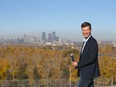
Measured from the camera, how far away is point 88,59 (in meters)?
2.80

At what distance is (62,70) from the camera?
3262cm

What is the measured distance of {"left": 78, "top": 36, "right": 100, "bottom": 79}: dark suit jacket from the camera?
110 inches

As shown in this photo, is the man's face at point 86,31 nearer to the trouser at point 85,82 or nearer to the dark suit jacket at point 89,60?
the dark suit jacket at point 89,60

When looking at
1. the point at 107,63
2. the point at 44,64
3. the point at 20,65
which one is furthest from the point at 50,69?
the point at 107,63

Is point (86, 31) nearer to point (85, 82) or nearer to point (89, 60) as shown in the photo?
point (89, 60)

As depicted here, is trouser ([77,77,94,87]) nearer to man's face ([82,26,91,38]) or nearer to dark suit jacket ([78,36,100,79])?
dark suit jacket ([78,36,100,79])

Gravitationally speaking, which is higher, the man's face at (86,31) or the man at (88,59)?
the man's face at (86,31)

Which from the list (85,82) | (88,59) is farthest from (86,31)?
(85,82)

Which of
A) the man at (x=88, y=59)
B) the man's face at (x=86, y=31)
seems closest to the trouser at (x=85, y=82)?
the man at (x=88, y=59)

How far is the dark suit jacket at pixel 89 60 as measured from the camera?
2797 millimetres

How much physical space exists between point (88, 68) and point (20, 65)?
30482 mm

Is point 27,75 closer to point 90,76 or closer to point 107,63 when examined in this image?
point 107,63

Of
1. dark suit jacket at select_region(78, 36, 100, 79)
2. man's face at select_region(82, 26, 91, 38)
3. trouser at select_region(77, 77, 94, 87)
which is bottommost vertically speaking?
trouser at select_region(77, 77, 94, 87)

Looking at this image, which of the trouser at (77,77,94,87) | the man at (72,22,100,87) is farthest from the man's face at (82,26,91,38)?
the trouser at (77,77,94,87)
